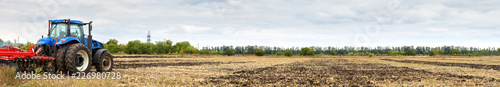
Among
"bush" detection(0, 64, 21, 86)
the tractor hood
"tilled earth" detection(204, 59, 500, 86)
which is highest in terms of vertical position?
the tractor hood

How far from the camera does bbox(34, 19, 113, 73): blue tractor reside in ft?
40.6

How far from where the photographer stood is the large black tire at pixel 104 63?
14.9 meters

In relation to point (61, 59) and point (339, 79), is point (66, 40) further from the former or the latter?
point (339, 79)

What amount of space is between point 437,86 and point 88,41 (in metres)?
15.3

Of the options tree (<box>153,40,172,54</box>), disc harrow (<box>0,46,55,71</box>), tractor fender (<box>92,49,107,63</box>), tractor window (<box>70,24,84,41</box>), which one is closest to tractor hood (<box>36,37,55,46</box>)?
disc harrow (<box>0,46,55,71</box>)

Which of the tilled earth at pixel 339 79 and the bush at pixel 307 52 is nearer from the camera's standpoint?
the tilled earth at pixel 339 79

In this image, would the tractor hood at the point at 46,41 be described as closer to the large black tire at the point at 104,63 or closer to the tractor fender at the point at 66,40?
the tractor fender at the point at 66,40

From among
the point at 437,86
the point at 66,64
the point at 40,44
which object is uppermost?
the point at 40,44

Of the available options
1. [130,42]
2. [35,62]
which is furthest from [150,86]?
[130,42]

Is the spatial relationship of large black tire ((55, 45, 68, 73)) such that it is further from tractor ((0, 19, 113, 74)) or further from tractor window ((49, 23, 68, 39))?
tractor window ((49, 23, 68, 39))

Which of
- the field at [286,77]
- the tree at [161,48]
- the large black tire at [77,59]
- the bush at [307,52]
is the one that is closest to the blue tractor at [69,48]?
the large black tire at [77,59]

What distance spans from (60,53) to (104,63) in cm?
343

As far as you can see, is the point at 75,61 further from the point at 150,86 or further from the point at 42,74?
the point at 150,86

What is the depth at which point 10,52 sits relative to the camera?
12.5 meters
